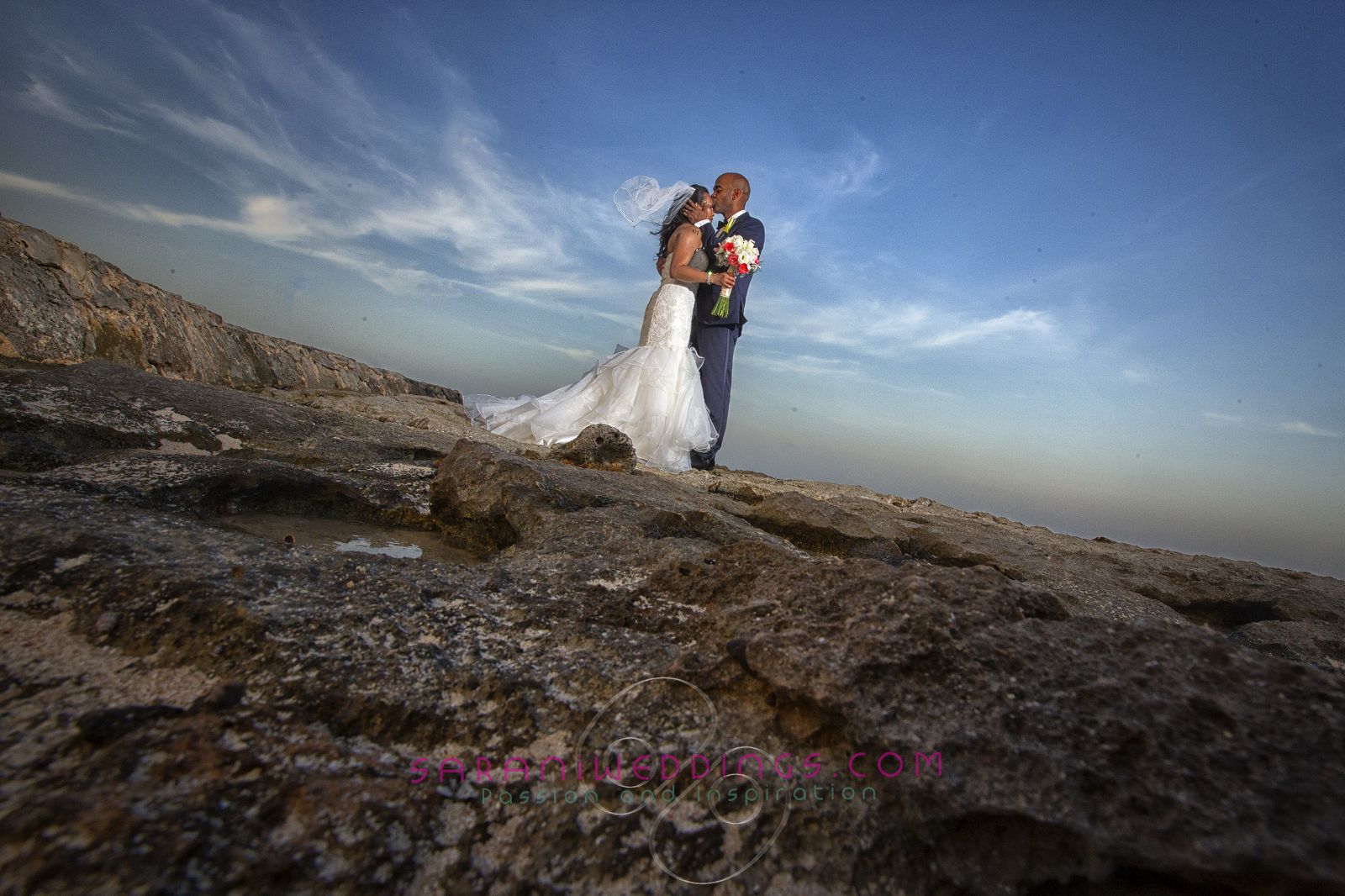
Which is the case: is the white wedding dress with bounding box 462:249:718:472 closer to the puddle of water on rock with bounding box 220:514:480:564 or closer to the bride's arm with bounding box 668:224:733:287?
the bride's arm with bounding box 668:224:733:287

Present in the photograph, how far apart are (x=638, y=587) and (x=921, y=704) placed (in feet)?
2.86

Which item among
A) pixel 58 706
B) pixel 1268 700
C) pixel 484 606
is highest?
pixel 1268 700

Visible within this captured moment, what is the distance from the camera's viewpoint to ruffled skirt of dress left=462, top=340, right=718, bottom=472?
25.1ft

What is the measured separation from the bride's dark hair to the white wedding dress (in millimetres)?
608

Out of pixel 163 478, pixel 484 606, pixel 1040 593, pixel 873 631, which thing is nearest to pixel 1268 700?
pixel 1040 593

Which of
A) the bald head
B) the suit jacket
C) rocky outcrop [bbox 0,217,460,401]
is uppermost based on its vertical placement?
the bald head

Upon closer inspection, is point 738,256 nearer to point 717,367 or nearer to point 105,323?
point 717,367

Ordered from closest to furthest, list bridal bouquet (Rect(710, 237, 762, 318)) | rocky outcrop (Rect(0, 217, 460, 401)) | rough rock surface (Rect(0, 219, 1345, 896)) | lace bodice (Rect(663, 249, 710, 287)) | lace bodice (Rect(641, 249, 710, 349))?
rough rock surface (Rect(0, 219, 1345, 896)) < rocky outcrop (Rect(0, 217, 460, 401)) < bridal bouquet (Rect(710, 237, 762, 318)) < lace bodice (Rect(641, 249, 710, 349)) < lace bodice (Rect(663, 249, 710, 287))

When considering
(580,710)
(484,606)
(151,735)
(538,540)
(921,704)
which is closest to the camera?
(151,735)

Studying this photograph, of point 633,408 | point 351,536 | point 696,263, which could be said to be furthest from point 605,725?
point 696,263

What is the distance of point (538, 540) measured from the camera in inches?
88.3

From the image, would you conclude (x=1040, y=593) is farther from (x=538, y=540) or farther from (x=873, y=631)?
(x=538, y=540)

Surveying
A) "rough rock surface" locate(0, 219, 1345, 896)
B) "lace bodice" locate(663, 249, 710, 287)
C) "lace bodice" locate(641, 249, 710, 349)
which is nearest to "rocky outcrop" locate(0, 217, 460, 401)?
"lace bodice" locate(641, 249, 710, 349)

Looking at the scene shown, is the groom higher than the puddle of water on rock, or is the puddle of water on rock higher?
the groom
